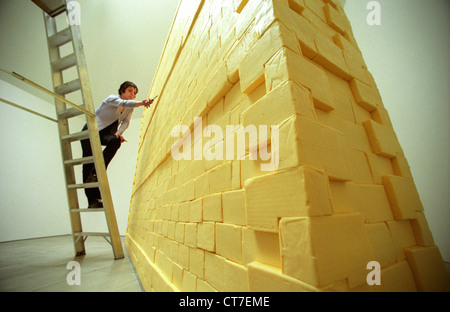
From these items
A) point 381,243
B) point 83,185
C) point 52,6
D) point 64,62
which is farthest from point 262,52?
point 52,6

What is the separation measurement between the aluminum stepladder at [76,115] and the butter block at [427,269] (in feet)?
8.17

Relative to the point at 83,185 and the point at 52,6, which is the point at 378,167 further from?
the point at 52,6

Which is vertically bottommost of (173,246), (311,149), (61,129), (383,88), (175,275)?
(175,275)

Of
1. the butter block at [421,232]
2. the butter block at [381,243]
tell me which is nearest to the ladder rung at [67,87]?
the butter block at [381,243]

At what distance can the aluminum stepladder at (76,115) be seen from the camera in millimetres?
2125

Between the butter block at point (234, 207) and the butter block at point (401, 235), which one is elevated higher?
the butter block at point (234, 207)

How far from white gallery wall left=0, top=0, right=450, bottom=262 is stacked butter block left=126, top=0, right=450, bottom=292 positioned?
1.21 metres

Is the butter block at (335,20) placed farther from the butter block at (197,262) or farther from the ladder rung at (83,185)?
the ladder rung at (83,185)

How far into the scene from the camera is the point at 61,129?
2236 mm

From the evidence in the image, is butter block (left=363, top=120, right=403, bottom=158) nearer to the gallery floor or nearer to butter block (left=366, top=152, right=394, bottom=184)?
butter block (left=366, top=152, right=394, bottom=184)

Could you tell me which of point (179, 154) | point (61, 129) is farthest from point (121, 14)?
point (179, 154)

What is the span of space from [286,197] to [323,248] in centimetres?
10
